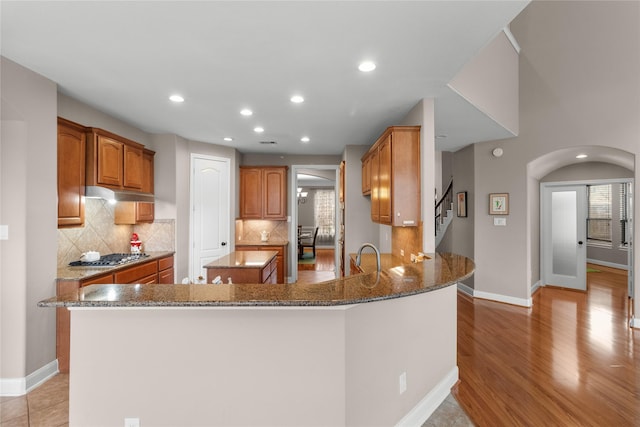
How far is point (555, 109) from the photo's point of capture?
175 inches

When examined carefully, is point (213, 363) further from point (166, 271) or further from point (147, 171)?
point (147, 171)

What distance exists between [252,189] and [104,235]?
2701 mm

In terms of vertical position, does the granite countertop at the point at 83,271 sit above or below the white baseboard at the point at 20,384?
above

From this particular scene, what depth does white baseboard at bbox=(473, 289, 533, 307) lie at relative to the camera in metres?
4.73

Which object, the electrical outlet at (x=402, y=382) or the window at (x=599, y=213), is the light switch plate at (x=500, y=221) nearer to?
the electrical outlet at (x=402, y=382)

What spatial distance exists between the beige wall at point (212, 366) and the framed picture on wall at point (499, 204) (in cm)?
439

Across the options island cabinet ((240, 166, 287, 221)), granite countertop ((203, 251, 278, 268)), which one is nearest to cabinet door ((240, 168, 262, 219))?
island cabinet ((240, 166, 287, 221))

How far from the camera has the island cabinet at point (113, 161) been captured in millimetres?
3355

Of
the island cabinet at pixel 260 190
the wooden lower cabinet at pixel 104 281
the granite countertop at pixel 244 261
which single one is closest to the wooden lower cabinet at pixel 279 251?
the island cabinet at pixel 260 190

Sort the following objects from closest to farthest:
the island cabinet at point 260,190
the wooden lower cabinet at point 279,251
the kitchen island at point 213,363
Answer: the kitchen island at point 213,363 → the wooden lower cabinet at point 279,251 → the island cabinet at point 260,190

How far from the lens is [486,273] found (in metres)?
5.11

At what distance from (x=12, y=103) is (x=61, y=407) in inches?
95.1

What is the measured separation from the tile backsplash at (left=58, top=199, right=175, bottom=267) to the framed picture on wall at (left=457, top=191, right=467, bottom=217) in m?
4.96

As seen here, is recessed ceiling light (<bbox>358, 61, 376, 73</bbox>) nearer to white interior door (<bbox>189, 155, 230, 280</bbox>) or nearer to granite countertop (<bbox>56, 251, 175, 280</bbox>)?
granite countertop (<bbox>56, 251, 175, 280</bbox>)
